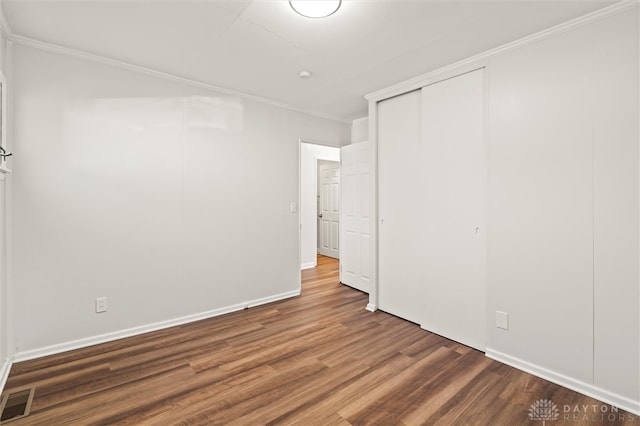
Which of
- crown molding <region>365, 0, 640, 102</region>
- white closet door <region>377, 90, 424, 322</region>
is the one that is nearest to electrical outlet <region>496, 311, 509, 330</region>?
white closet door <region>377, 90, 424, 322</region>

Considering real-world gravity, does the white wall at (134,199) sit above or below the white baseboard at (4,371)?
above

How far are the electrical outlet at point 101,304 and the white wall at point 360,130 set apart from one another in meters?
3.67

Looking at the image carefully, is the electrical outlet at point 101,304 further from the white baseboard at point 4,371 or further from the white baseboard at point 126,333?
the white baseboard at point 4,371

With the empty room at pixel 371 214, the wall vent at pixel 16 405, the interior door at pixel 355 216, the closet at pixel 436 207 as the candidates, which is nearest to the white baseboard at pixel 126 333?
the empty room at pixel 371 214

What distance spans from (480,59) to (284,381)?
121 inches

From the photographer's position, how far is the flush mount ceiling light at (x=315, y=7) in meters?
1.88

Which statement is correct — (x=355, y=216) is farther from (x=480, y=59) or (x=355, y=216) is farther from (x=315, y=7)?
(x=315, y=7)

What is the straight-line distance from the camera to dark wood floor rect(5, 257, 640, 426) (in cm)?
184

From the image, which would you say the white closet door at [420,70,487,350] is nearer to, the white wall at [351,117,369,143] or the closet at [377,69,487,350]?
the closet at [377,69,487,350]

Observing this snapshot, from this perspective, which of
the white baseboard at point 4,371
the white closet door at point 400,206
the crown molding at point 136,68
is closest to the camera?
the white baseboard at point 4,371

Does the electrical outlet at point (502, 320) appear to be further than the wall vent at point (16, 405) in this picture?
Yes

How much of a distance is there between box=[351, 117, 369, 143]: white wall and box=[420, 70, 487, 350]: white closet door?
1.45 meters

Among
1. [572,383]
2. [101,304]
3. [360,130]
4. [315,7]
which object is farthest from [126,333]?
[360,130]

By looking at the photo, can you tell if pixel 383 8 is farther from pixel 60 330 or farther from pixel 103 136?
pixel 60 330
